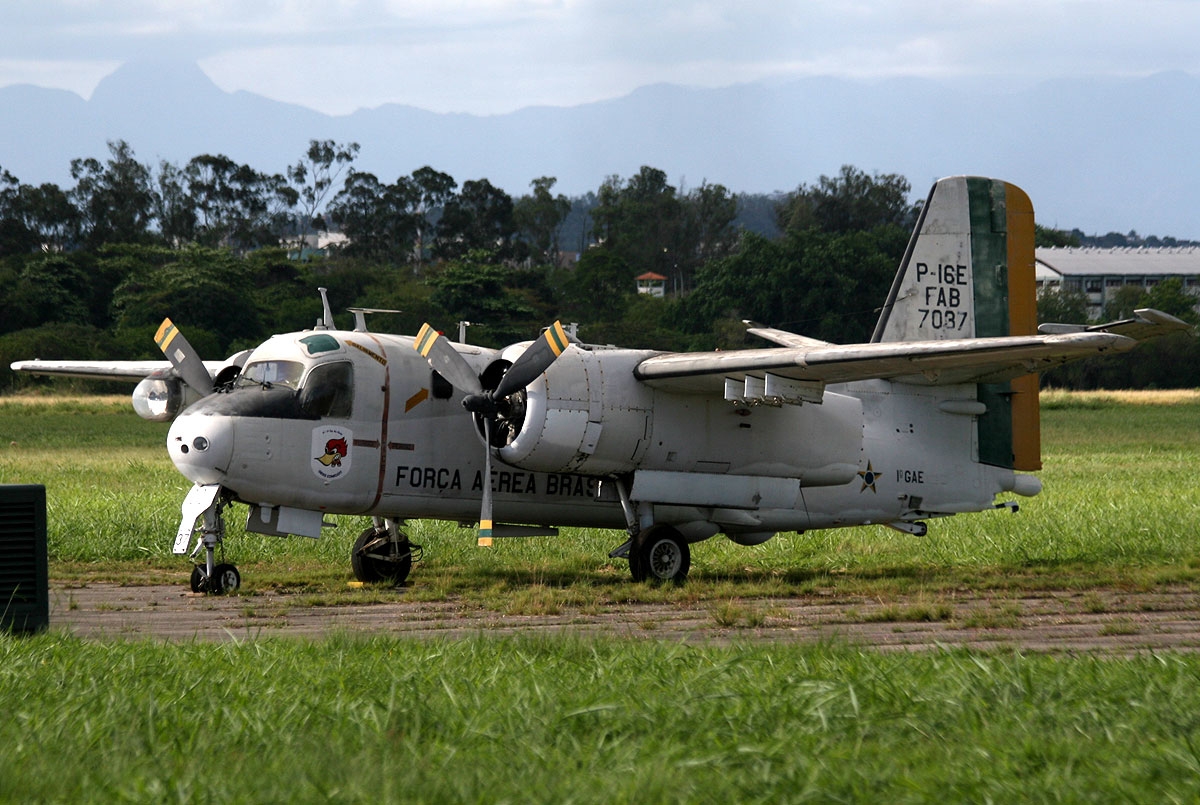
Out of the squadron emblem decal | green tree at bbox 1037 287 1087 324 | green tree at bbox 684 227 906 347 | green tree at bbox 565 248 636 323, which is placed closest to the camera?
→ the squadron emblem decal

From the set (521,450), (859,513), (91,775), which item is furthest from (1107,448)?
(91,775)

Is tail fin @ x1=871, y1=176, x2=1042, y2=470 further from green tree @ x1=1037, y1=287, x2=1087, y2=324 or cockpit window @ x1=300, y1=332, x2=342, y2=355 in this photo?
green tree @ x1=1037, y1=287, x2=1087, y2=324

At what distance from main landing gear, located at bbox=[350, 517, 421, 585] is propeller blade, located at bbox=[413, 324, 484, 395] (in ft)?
6.44

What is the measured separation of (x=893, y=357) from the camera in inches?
545

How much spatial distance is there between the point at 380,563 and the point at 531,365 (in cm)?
312

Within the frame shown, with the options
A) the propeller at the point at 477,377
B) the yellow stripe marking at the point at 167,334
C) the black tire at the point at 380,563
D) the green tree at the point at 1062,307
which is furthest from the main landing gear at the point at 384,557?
the green tree at the point at 1062,307

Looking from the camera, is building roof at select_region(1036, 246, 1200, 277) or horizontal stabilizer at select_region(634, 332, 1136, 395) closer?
horizontal stabilizer at select_region(634, 332, 1136, 395)

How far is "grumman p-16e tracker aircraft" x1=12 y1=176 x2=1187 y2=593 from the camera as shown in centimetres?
1411

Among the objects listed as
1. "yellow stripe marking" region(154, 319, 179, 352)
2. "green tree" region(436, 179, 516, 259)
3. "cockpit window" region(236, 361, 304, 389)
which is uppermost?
"green tree" region(436, 179, 516, 259)

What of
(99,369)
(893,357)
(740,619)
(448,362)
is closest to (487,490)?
(448,362)

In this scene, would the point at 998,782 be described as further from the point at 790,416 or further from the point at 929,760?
the point at 790,416

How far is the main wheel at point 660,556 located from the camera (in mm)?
15023

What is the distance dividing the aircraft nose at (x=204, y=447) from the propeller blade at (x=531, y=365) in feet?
9.51

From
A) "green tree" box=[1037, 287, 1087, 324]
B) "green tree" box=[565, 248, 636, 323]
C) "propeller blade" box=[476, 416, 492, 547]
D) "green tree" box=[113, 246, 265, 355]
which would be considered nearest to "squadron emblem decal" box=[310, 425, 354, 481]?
"propeller blade" box=[476, 416, 492, 547]
